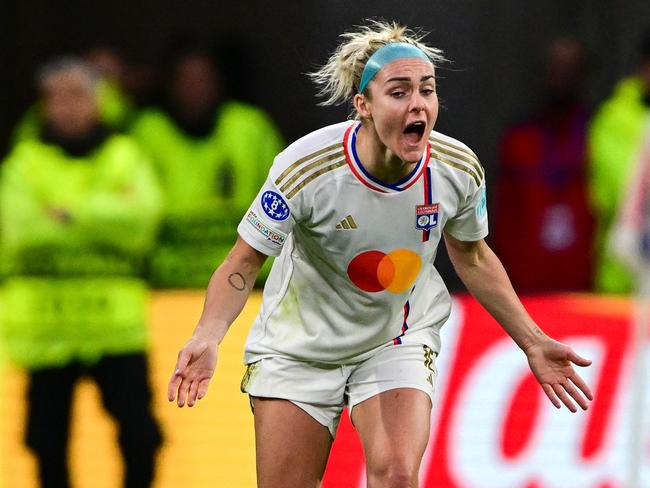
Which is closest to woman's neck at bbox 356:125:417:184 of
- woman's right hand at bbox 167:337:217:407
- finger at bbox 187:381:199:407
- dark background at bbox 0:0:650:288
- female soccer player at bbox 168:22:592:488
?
female soccer player at bbox 168:22:592:488

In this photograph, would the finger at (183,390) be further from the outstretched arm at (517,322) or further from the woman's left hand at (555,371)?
the woman's left hand at (555,371)

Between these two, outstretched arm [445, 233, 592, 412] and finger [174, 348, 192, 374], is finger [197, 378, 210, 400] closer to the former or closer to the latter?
finger [174, 348, 192, 374]

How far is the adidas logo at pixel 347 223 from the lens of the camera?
472 cm

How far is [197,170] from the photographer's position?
7.61m

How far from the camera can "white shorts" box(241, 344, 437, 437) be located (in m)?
4.88

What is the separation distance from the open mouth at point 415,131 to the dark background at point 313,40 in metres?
3.21

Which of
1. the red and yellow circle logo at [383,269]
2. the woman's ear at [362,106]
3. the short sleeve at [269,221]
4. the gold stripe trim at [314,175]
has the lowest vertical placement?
the red and yellow circle logo at [383,269]

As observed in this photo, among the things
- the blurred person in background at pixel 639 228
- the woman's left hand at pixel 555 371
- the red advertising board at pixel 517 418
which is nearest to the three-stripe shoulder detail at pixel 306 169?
the woman's left hand at pixel 555 371

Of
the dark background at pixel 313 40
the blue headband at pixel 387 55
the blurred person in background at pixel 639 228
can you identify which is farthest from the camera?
the dark background at pixel 313 40

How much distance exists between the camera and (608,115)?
7648 millimetres

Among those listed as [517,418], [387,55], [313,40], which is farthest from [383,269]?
[313,40]

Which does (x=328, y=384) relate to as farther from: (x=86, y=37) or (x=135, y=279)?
(x=86, y=37)

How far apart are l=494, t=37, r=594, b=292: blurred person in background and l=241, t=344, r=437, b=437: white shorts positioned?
3146 millimetres

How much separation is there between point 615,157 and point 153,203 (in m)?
2.33
